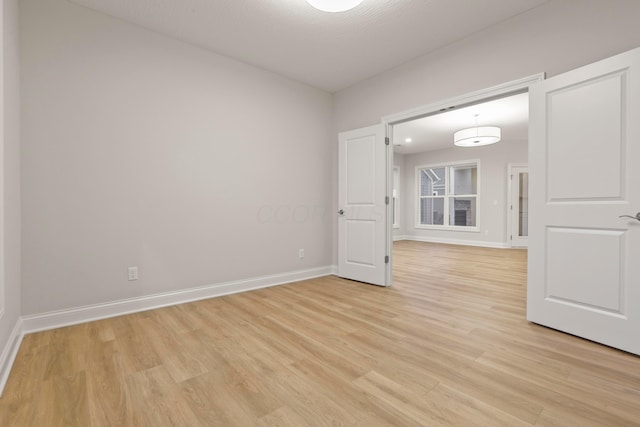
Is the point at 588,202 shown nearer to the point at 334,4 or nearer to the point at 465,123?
the point at 334,4

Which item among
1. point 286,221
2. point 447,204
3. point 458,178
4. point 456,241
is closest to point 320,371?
point 286,221

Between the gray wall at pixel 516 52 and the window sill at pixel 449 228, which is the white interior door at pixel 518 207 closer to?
the window sill at pixel 449 228

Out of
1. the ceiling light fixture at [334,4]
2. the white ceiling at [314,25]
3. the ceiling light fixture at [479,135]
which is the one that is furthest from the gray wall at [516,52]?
the ceiling light fixture at [479,135]

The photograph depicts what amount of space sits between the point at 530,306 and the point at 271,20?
3436 millimetres

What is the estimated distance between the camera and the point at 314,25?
9.13 feet

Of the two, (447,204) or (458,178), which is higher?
(458,178)

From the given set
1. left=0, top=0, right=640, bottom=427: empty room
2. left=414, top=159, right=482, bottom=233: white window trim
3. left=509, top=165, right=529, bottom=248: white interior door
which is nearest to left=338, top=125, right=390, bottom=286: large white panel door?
left=0, top=0, right=640, bottom=427: empty room

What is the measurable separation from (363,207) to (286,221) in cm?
105

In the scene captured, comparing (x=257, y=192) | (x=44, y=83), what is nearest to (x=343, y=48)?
(x=257, y=192)

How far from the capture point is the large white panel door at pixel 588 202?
1933 millimetres

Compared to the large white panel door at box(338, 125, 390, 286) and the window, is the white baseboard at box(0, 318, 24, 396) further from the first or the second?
the window

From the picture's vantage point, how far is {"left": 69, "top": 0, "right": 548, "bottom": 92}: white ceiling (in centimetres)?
250

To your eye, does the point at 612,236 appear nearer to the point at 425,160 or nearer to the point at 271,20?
the point at 271,20

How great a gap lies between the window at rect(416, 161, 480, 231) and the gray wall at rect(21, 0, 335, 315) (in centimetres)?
600
